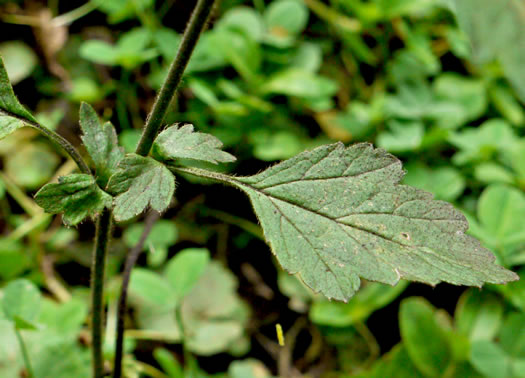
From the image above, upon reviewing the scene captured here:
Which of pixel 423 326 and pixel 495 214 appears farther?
pixel 495 214

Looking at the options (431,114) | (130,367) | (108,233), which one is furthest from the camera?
(431,114)

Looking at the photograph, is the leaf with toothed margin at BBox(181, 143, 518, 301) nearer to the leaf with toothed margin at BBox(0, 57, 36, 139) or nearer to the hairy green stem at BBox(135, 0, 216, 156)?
the hairy green stem at BBox(135, 0, 216, 156)

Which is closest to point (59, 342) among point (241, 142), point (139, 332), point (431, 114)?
point (139, 332)

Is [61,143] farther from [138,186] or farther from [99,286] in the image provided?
[99,286]

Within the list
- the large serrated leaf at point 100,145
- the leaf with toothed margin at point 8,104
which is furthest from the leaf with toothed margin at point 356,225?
the leaf with toothed margin at point 8,104

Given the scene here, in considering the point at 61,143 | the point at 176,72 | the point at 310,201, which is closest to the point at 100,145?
the point at 61,143

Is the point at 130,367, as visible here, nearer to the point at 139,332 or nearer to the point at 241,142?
the point at 139,332

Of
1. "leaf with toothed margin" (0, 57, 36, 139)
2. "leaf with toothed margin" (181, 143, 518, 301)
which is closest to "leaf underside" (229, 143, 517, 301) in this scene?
"leaf with toothed margin" (181, 143, 518, 301)
